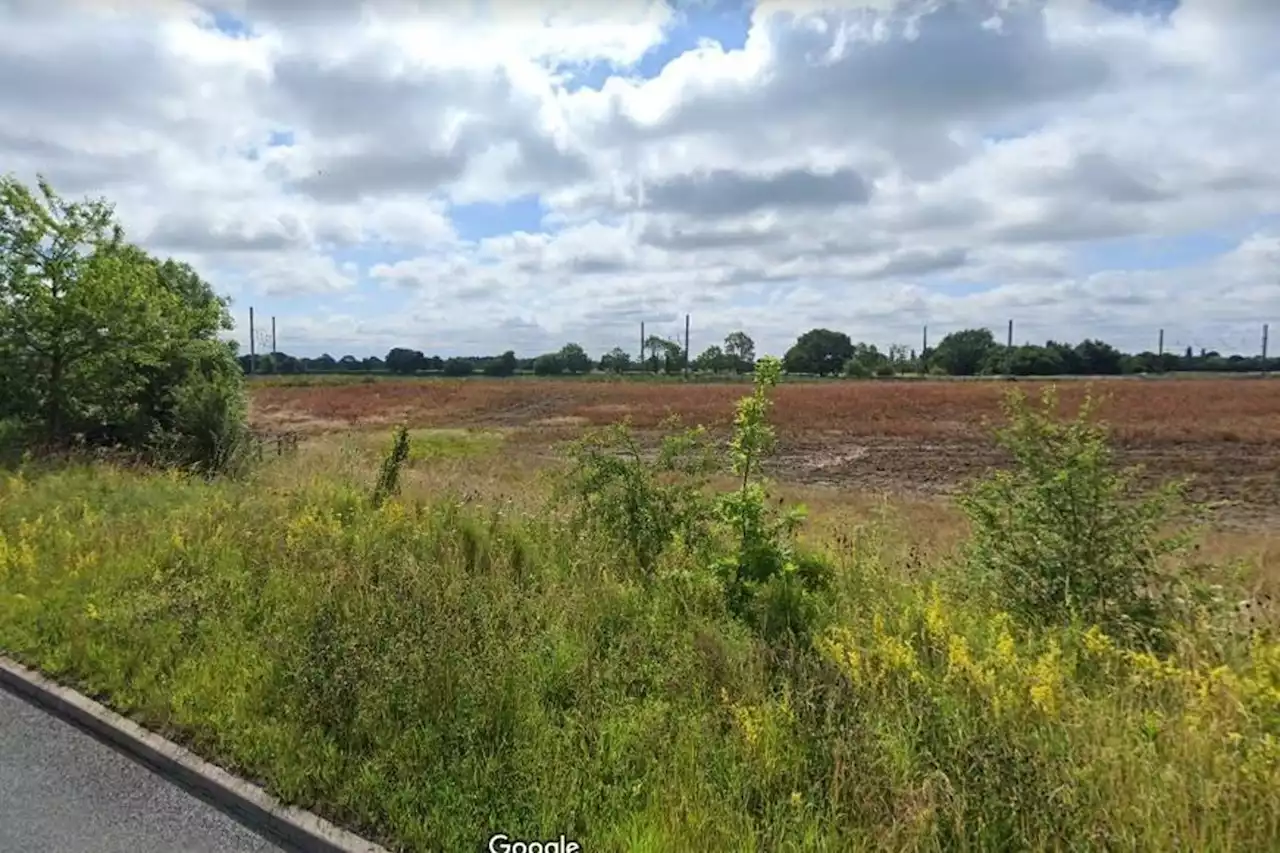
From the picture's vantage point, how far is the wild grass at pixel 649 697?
2.99m

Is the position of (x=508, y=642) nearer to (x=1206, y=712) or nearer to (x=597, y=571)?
(x=597, y=571)

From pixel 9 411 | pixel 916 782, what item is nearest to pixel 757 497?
pixel 916 782

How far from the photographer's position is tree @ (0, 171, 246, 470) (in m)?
13.0

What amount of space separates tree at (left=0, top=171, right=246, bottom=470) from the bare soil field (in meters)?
4.27

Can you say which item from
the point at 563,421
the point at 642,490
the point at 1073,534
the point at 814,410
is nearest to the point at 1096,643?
the point at 1073,534

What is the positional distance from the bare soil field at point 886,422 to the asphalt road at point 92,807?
5425 mm

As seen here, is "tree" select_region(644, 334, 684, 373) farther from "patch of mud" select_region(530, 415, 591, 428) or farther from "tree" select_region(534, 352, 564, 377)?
"patch of mud" select_region(530, 415, 591, 428)

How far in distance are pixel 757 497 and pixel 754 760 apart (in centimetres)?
216

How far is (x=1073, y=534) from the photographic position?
5.02 meters

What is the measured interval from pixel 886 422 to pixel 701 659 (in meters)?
36.8

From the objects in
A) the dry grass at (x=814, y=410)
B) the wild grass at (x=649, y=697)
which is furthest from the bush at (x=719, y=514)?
the dry grass at (x=814, y=410)

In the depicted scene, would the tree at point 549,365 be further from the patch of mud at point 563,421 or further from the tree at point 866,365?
the patch of mud at point 563,421

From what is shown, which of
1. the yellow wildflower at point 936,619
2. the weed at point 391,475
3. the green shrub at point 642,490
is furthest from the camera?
the weed at point 391,475

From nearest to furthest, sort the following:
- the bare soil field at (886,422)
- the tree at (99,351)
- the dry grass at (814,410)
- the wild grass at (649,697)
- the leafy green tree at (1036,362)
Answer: the wild grass at (649,697) < the tree at (99,351) < the bare soil field at (886,422) < the dry grass at (814,410) < the leafy green tree at (1036,362)
